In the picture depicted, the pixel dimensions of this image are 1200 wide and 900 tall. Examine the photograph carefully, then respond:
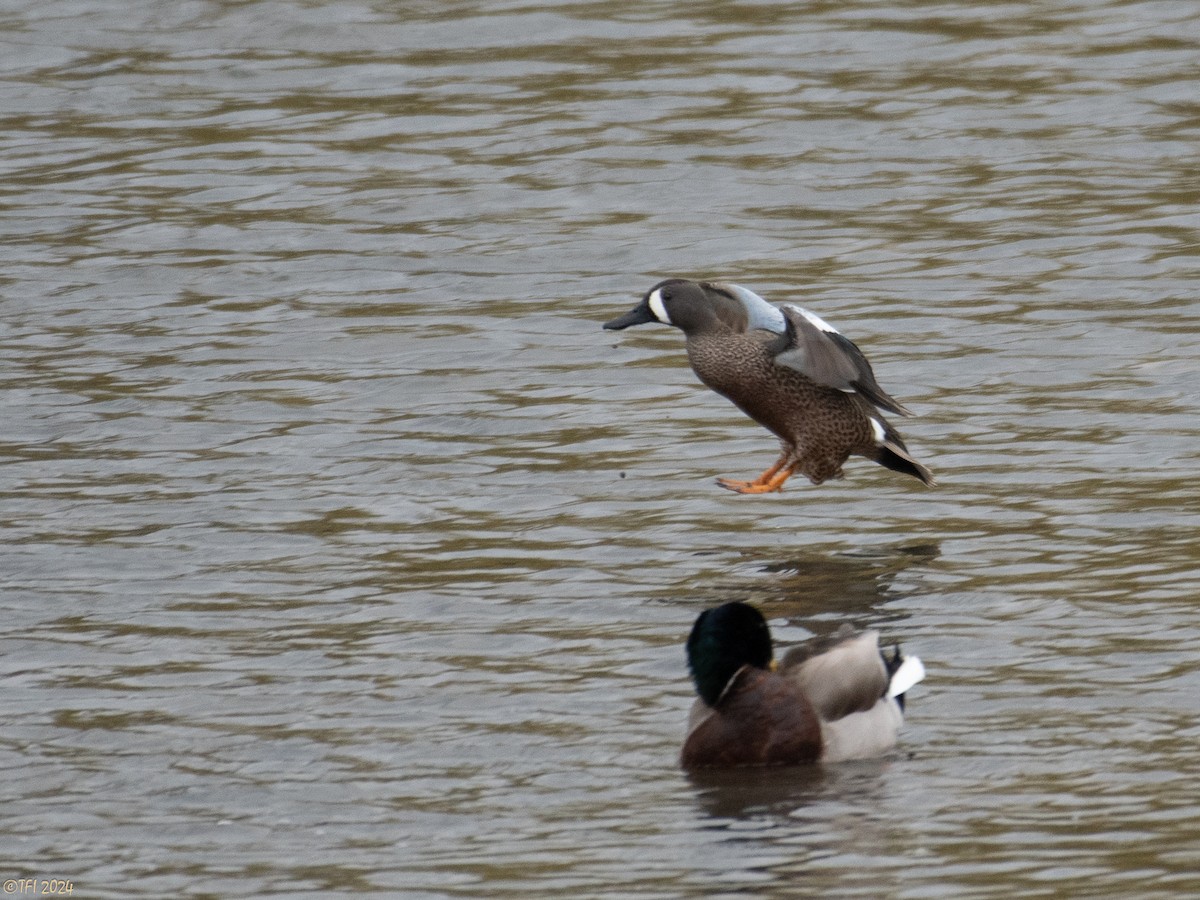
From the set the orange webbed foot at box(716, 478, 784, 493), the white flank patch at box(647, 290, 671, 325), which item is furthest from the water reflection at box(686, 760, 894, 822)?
the white flank patch at box(647, 290, 671, 325)

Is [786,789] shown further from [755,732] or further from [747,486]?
[747,486]

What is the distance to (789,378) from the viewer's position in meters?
10.2

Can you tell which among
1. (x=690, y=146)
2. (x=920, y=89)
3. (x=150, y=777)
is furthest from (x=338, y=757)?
(x=920, y=89)

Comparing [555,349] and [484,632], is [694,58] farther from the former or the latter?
[484,632]

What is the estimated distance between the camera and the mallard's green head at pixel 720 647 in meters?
7.07

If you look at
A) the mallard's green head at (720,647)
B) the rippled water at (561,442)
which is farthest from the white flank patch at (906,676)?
the mallard's green head at (720,647)

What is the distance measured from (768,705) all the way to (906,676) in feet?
1.48

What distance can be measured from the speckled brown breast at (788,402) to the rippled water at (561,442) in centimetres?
23

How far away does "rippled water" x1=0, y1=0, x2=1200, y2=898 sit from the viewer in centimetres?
659

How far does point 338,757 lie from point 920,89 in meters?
10.9

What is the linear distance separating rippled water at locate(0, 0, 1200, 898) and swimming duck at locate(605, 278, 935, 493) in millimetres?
242

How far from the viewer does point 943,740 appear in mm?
7113

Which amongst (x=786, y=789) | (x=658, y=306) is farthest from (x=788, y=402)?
(x=786, y=789)

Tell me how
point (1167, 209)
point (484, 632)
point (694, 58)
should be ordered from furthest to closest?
1. point (694, 58)
2. point (1167, 209)
3. point (484, 632)
